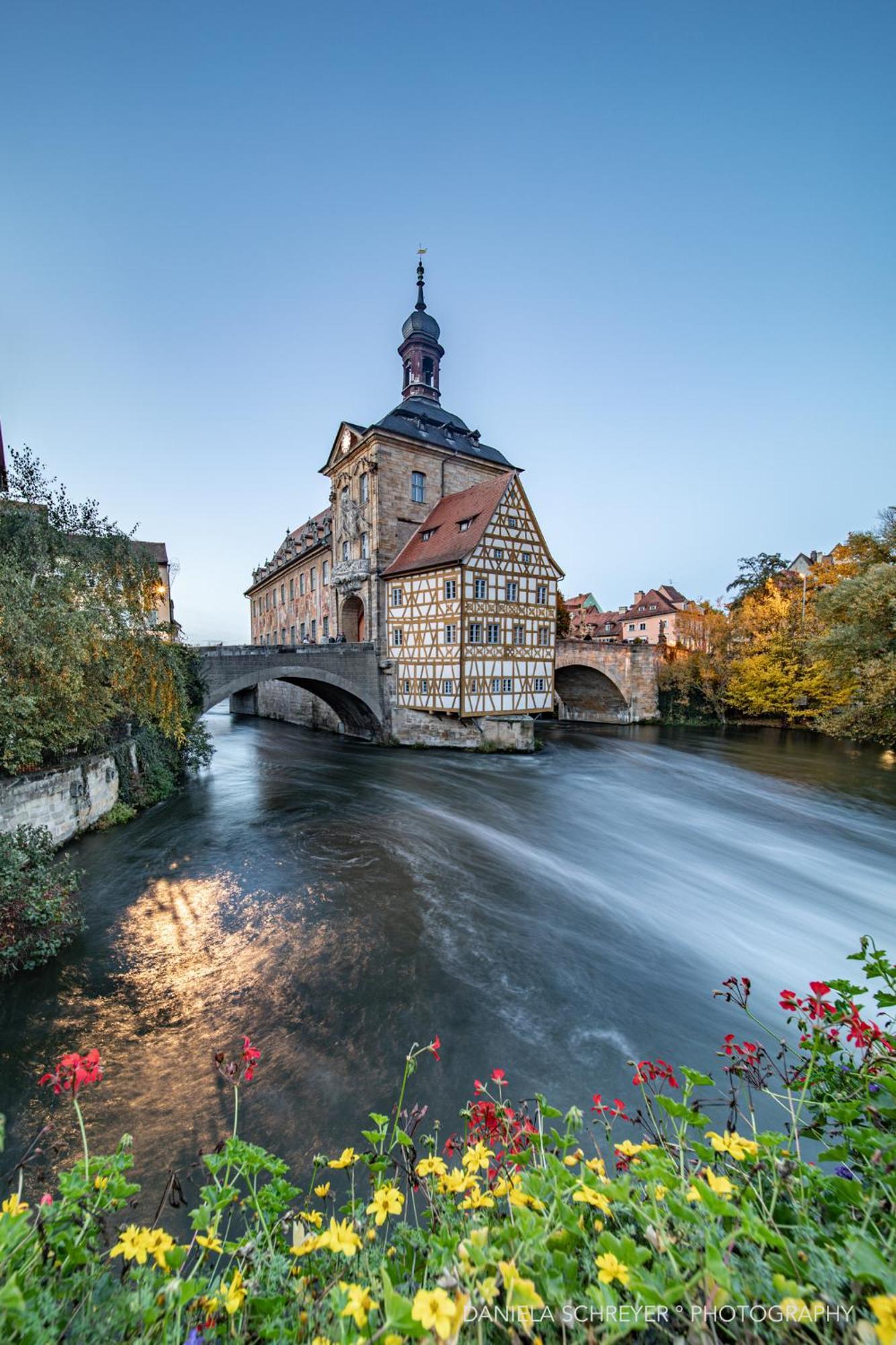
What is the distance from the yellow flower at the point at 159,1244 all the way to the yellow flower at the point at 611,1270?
3.36ft

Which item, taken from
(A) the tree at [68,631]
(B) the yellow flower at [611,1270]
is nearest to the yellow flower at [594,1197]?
(B) the yellow flower at [611,1270]

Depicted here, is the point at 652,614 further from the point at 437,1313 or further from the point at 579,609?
the point at 437,1313

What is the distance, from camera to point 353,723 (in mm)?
23828

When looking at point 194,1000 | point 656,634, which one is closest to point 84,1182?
point 194,1000

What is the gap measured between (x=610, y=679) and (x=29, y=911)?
28404 millimetres

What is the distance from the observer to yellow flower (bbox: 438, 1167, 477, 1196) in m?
1.55

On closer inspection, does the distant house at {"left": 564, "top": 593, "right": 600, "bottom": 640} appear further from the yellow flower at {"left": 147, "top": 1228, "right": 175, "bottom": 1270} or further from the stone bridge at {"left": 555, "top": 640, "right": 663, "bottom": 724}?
the yellow flower at {"left": 147, "top": 1228, "right": 175, "bottom": 1270}

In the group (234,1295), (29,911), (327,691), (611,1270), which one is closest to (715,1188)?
(611,1270)

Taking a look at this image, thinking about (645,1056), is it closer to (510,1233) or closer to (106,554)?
(510,1233)

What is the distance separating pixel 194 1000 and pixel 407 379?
30786mm

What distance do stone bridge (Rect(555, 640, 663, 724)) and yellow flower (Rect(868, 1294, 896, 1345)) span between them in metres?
27.9

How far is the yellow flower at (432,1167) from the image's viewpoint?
5.45 ft

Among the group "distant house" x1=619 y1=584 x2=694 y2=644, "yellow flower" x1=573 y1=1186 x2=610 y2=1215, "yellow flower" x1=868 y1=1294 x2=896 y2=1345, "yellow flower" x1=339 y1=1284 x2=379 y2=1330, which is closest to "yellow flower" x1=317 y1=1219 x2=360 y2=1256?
"yellow flower" x1=339 y1=1284 x2=379 y2=1330

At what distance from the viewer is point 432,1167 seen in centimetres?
170
